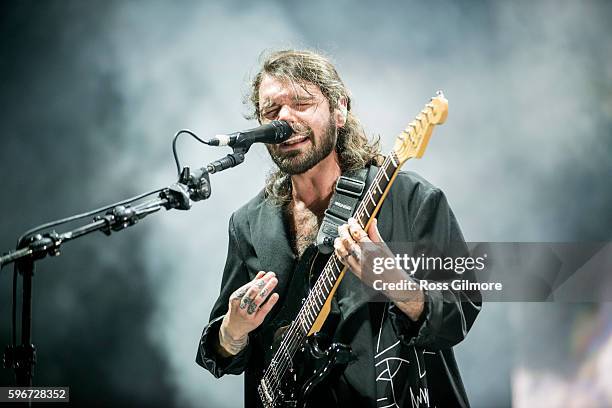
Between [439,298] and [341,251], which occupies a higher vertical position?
[341,251]

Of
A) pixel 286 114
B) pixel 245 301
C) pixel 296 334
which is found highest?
pixel 286 114

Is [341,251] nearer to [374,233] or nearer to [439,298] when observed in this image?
[374,233]

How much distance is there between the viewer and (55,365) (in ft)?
11.4

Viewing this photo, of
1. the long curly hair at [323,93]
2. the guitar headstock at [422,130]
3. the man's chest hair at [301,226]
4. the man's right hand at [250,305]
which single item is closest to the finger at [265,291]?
the man's right hand at [250,305]

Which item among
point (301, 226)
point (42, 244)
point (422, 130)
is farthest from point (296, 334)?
point (42, 244)

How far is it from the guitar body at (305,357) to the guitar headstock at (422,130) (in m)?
0.52

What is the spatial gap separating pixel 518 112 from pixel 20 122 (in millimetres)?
2331

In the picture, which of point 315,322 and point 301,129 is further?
point 301,129

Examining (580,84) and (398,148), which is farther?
(580,84)

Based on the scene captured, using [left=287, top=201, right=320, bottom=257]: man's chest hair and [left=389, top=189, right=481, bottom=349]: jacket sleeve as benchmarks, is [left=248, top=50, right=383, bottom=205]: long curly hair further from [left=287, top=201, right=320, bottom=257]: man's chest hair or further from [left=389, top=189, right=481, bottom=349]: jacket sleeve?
[left=389, top=189, right=481, bottom=349]: jacket sleeve

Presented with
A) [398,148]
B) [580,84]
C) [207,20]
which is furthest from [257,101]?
[580,84]

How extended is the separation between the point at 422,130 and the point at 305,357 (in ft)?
2.80

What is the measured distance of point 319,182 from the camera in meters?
2.71

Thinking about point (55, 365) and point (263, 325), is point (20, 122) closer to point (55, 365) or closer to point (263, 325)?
point (55, 365)
